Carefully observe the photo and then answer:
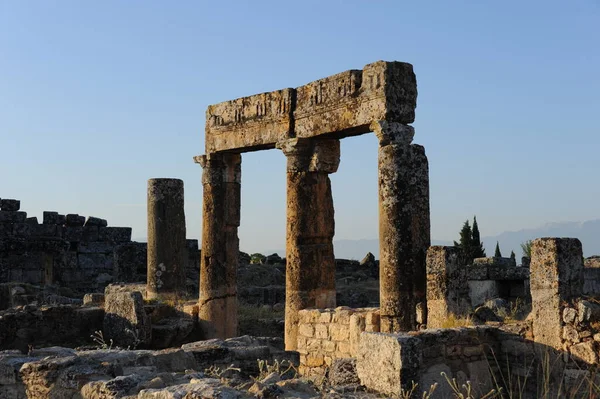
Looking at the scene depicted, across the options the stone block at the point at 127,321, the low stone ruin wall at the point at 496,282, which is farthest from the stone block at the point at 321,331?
the low stone ruin wall at the point at 496,282

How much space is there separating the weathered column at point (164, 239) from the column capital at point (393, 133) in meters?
6.99

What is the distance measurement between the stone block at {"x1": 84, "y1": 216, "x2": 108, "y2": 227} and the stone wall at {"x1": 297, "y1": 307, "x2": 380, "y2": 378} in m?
16.3

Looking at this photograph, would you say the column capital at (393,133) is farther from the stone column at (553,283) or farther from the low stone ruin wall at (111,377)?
the low stone ruin wall at (111,377)

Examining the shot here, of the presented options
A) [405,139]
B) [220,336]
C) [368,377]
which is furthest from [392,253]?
[220,336]

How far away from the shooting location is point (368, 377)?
7520mm

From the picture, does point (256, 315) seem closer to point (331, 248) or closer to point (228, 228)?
point (228, 228)

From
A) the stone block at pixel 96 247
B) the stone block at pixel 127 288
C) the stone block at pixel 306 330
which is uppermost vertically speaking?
the stone block at pixel 96 247

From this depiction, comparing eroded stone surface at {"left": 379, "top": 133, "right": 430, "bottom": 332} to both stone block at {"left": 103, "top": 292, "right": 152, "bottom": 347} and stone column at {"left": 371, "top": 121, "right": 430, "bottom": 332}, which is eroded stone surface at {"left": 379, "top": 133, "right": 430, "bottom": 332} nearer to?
stone column at {"left": 371, "top": 121, "right": 430, "bottom": 332}

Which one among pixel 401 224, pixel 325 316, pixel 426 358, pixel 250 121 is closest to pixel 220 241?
pixel 250 121

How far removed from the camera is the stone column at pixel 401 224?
36.8 feet

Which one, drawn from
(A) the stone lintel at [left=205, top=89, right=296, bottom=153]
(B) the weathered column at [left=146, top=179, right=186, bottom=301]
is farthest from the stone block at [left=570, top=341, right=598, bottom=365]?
(B) the weathered column at [left=146, top=179, right=186, bottom=301]

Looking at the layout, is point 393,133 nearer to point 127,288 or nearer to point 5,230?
point 127,288

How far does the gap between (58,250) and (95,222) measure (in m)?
1.69

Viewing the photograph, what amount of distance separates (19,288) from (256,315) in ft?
21.6
